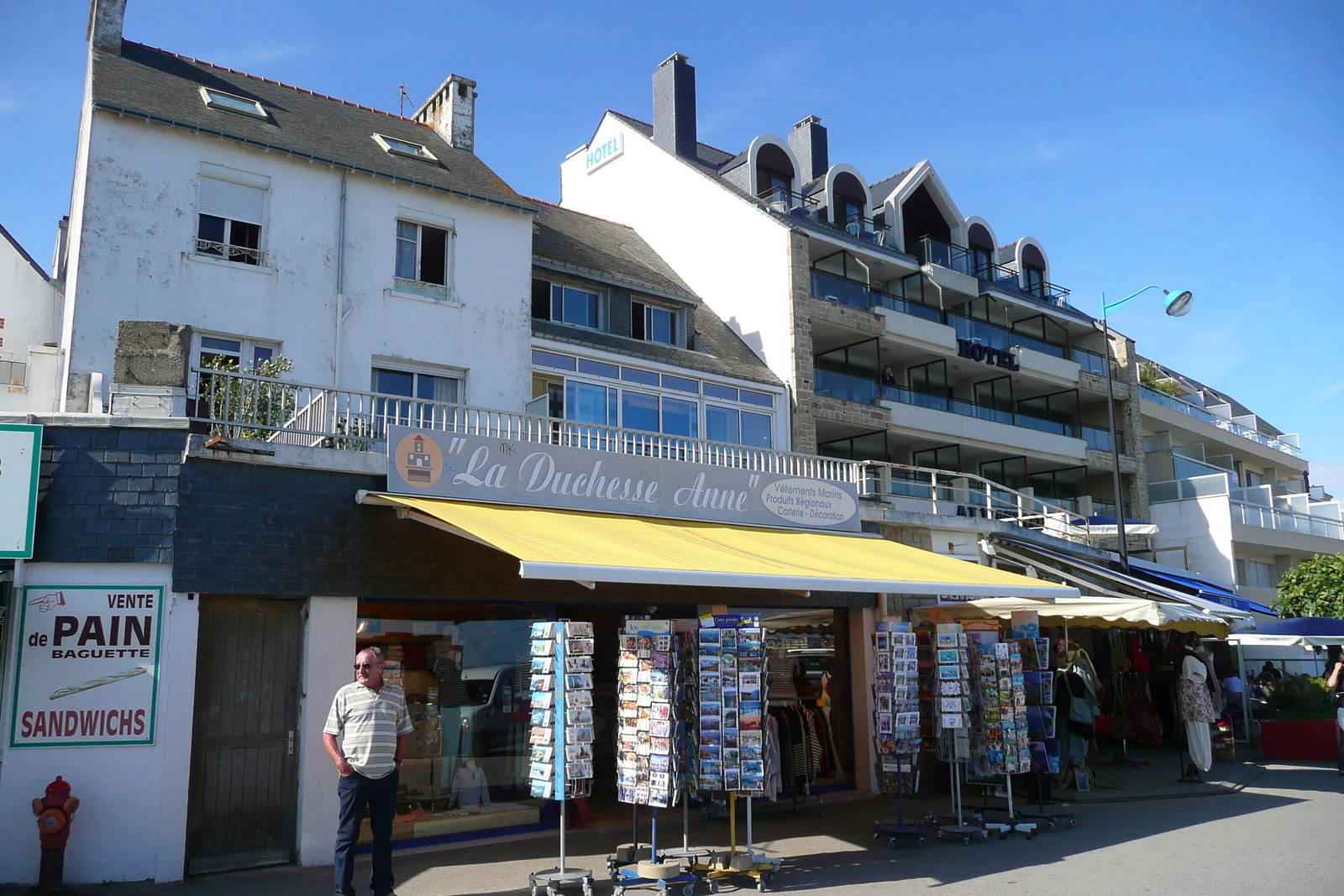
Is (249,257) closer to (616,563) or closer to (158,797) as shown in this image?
(158,797)

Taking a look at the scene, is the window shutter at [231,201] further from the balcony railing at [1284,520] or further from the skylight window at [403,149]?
the balcony railing at [1284,520]

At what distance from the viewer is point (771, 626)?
13453mm

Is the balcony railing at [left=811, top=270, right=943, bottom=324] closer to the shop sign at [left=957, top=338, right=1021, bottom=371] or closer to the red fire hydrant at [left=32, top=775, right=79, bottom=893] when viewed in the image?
the shop sign at [left=957, top=338, right=1021, bottom=371]

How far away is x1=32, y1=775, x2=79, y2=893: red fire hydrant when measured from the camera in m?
7.86

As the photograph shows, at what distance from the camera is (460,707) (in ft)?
34.7

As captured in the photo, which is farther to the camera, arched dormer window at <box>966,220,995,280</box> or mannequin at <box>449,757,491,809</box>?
arched dormer window at <box>966,220,995,280</box>

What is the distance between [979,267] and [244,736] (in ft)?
83.5

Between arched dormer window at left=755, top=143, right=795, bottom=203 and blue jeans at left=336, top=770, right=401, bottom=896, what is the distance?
66.2 ft

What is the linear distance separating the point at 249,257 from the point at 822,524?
921 centimetres

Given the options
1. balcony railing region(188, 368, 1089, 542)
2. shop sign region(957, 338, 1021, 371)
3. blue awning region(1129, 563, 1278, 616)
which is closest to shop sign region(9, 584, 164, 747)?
balcony railing region(188, 368, 1089, 542)

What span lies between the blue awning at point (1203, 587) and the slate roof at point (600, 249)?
11.1 m

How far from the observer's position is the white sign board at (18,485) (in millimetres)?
8195

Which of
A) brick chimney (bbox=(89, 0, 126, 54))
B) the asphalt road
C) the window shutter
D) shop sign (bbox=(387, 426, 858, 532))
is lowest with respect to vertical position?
the asphalt road

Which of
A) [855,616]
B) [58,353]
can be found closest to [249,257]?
[58,353]
